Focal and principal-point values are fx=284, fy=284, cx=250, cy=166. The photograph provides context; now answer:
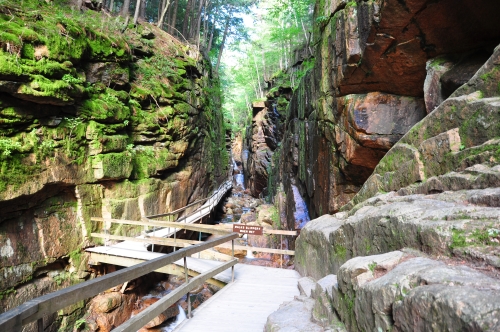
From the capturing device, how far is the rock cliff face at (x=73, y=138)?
784cm

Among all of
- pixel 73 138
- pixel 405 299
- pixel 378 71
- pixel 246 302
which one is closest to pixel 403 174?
pixel 246 302

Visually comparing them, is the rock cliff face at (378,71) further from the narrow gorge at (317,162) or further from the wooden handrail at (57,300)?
→ the wooden handrail at (57,300)

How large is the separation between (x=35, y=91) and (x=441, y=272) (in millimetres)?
10108

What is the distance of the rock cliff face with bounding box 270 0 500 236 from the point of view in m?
6.83

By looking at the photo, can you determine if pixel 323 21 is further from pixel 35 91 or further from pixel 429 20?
pixel 35 91

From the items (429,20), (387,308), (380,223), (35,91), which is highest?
(429,20)

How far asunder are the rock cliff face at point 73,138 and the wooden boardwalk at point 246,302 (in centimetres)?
631

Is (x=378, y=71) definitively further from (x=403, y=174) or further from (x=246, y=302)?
(x=246, y=302)

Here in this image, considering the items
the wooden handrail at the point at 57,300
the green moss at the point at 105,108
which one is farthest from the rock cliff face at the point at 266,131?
the wooden handrail at the point at 57,300

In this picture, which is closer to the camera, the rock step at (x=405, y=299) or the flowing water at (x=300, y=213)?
the rock step at (x=405, y=299)

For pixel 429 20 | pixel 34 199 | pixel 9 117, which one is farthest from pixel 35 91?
pixel 429 20

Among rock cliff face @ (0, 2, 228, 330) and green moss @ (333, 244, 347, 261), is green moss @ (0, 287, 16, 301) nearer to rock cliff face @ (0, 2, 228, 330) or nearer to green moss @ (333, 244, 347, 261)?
rock cliff face @ (0, 2, 228, 330)

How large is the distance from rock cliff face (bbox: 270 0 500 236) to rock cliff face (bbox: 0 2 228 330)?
7.54m

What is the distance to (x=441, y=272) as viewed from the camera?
1.82 metres
